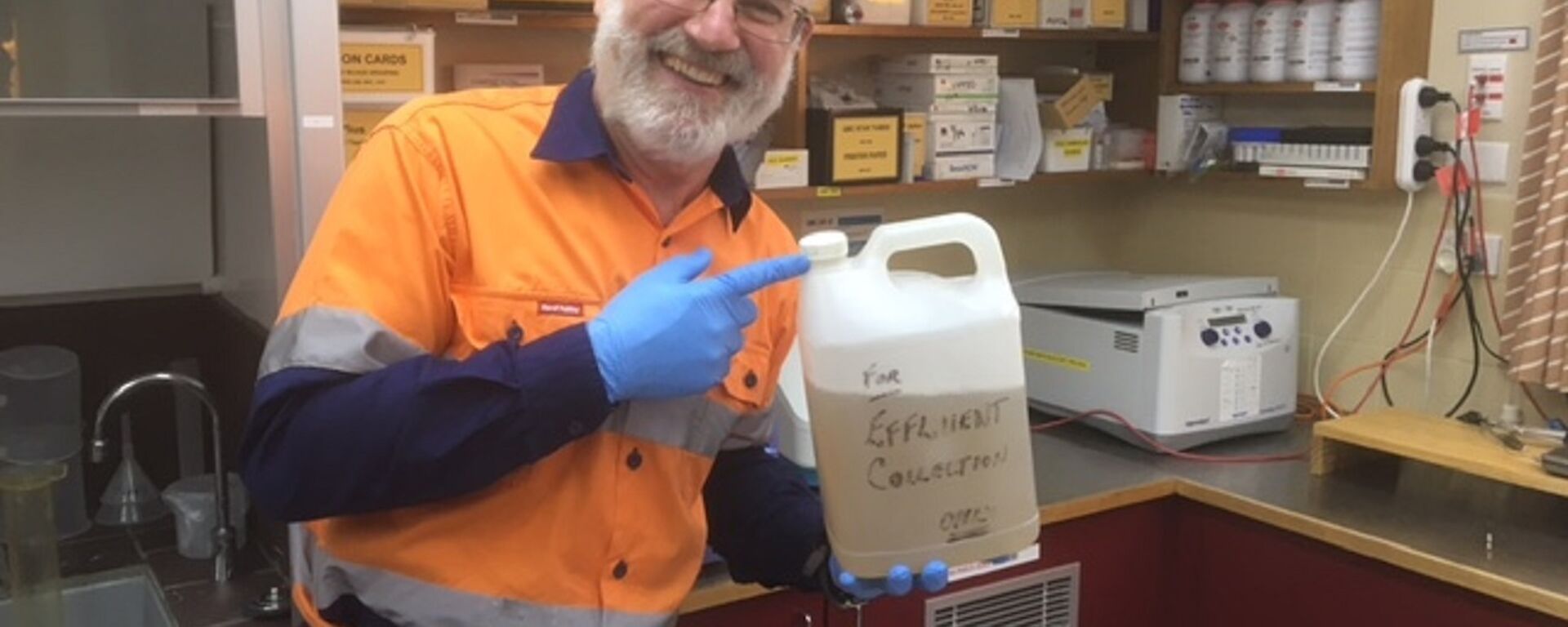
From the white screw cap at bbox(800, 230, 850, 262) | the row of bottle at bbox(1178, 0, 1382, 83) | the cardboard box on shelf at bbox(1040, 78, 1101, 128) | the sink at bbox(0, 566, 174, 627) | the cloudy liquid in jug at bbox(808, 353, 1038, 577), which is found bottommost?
the sink at bbox(0, 566, 174, 627)

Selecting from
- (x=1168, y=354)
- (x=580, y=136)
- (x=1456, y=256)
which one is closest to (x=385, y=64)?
(x=580, y=136)

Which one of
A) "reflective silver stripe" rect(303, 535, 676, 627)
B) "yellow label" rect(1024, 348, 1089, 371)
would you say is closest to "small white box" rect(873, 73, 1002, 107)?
"yellow label" rect(1024, 348, 1089, 371)

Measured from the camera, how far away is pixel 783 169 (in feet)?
8.95

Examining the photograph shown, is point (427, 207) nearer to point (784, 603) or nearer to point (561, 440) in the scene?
point (561, 440)

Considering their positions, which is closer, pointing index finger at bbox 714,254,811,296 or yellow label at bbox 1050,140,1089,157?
pointing index finger at bbox 714,254,811,296

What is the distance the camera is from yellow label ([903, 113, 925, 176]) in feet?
9.43

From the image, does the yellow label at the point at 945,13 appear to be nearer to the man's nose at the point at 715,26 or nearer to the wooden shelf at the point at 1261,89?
the wooden shelf at the point at 1261,89

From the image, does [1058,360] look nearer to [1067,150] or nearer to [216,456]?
[1067,150]

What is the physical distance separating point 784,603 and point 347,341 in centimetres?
118

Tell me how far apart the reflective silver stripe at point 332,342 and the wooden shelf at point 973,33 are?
156 cm

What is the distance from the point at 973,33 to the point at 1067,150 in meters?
0.39

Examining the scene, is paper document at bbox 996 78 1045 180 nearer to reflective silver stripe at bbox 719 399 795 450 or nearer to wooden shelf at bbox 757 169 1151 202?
wooden shelf at bbox 757 169 1151 202

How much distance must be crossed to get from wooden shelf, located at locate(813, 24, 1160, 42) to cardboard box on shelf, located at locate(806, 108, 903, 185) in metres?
0.16

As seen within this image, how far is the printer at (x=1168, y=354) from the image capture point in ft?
9.00
